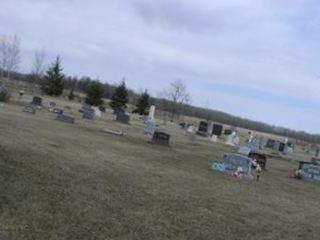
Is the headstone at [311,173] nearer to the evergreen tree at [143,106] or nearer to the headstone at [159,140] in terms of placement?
the headstone at [159,140]

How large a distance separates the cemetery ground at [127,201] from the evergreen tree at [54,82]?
60200mm

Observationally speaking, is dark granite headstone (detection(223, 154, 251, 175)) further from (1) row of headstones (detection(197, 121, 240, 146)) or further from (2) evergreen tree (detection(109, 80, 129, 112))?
(2) evergreen tree (detection(109, 80, 129, 112))

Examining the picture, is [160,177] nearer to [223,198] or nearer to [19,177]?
[223,198]

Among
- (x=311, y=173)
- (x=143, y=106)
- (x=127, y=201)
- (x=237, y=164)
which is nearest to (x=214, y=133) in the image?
(x=143, y=106)

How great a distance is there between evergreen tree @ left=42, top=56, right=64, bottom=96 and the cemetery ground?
60.2 m

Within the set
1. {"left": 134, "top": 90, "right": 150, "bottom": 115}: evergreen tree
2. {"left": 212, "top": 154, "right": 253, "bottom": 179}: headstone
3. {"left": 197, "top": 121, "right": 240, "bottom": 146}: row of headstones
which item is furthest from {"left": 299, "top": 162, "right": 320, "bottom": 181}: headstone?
{"left": 134, "top": 90, "right": 150, "bottom": 115}: evergreen tree

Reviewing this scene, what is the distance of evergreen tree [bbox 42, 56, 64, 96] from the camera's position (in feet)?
261

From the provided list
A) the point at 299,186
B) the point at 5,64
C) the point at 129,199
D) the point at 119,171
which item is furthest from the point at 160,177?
the point at 5,64

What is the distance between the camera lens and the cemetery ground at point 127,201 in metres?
9.52

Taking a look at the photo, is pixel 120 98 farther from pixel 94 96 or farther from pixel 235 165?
pixel 235 165

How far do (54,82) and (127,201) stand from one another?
2756 inches

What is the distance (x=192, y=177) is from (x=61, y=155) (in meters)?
4.32

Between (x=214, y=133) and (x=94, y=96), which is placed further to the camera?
(x=94, y=96)

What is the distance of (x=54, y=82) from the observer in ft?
263
